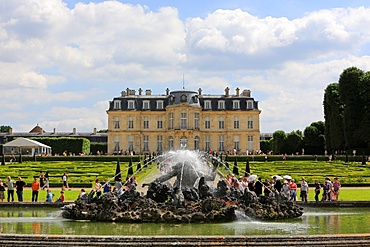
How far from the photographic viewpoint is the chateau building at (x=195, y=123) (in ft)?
198

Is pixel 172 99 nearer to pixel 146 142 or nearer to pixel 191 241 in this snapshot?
pixel 146 142

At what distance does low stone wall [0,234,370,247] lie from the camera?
30.5 ft

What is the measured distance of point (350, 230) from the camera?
35.7ft

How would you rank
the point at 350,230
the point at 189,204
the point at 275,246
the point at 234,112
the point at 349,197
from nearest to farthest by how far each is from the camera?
the point at 275,246, the point at 350,230, the point at 189,204, the point at 349,197, the point at 234,112

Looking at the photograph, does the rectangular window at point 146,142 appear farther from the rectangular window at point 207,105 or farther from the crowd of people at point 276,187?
the crowd of people at point 276,187

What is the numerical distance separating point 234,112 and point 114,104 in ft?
42.8

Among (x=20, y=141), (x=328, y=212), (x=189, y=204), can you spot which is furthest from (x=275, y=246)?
(x=20, y=141)

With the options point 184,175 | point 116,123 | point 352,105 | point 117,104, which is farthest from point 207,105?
point 184,175

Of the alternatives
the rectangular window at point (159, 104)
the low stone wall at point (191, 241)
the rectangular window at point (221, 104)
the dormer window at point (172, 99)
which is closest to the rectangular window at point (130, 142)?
the rectangular window at point (159, 104)

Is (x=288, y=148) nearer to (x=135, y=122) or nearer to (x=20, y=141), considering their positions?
(x=135, y=122)

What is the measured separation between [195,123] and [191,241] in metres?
50.6

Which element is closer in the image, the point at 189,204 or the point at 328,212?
the point at 189,204

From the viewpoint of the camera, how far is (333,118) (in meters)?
51.9

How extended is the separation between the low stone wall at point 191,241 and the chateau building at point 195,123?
5028cm
